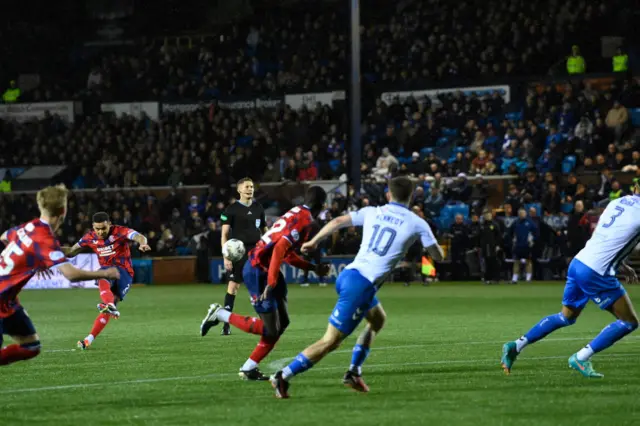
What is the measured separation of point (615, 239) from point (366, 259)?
2.91 metres

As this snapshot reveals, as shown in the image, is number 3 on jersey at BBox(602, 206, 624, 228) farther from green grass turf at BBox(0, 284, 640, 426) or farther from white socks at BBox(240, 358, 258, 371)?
white socks at BBox(240, 358, 258, 371)

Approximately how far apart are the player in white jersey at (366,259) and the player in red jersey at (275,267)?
964 mm

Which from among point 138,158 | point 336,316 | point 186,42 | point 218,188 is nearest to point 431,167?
point 218,188

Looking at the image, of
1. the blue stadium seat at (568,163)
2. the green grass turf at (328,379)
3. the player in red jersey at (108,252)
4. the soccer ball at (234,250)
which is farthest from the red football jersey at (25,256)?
the blue stadium seat at (568,163)

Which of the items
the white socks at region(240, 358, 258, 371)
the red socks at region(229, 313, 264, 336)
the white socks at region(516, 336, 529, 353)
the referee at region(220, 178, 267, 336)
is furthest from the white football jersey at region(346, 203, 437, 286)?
the referee at region(220, 178, 267, 336)

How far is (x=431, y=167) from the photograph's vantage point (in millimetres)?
34250

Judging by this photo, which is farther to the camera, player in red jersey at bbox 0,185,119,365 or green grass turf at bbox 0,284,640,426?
player in red jersey at bbox 0,185,119,365

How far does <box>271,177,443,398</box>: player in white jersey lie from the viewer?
10109mm

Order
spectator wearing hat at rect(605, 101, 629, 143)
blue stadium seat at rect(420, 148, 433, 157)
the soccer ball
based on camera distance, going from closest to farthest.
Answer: the soccer ball < spectator wearing hat at rect(605, 101, 629, 143) < blue stadium seat at rect(420, 148, 433, 157)

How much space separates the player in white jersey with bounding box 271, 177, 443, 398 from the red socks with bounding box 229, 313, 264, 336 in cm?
153

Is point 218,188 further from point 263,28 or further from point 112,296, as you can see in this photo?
point 112,296

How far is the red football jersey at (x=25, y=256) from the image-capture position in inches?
377

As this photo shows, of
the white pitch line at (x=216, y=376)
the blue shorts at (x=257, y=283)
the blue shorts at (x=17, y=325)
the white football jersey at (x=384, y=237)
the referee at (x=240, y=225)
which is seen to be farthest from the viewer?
the referee at (x=240, y=225)

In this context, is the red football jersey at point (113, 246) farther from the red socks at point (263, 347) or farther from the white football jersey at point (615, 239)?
the white football jersey at point (615, 239)
